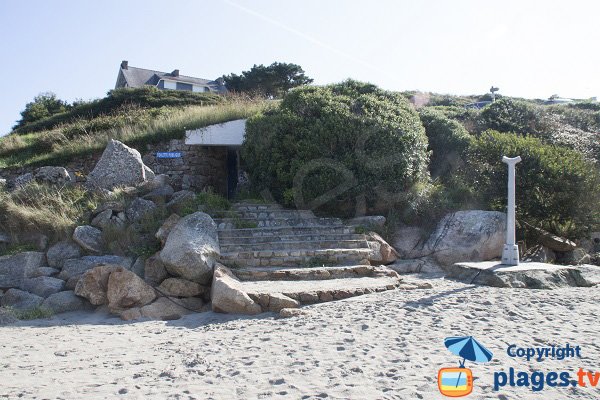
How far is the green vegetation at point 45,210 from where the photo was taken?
30.5 ft

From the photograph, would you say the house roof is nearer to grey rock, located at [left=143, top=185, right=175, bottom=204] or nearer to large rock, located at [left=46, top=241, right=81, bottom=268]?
grey rock, located at [left=143, top=185, right=175, bottom=204]

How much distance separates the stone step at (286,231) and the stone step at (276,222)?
0.46 feet

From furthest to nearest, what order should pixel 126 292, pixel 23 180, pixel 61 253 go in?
pixel 23 180
pixel 61 253
pixel 126 292

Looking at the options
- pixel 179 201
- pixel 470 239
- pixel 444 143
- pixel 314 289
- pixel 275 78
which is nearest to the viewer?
pixel 314 289

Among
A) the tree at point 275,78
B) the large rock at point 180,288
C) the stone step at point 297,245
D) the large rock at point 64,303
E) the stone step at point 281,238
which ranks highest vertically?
the tree at point 275,78

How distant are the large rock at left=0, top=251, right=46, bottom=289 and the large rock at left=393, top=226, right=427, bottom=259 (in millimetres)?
6208

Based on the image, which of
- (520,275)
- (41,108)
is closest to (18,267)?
(520,275)

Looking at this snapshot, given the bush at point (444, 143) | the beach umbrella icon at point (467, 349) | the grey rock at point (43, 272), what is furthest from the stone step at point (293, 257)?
the bush at point (444, 143)

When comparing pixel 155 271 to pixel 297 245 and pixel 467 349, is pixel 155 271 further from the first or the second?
pixel 467 349

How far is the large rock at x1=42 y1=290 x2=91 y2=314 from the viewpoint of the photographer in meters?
7.57

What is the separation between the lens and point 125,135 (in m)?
13.4

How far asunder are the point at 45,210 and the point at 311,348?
6.76 metres

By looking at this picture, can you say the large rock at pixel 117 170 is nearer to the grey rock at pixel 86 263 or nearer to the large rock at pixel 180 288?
the grey rock at pixel 86 263

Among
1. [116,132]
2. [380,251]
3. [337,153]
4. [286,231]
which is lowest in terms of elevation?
[380,251]
